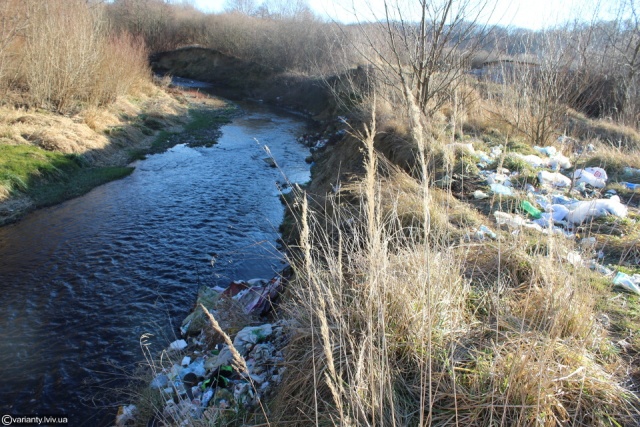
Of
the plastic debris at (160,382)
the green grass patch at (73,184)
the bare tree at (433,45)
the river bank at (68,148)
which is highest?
the bare tree at (433,45)

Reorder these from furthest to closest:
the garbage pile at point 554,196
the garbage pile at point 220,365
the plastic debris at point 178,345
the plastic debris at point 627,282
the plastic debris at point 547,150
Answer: the plastic debris at point 547,150 < the plastic debris at point 178,345 < the garbage pile at point 554,196 < the plastic debris at point 627,282 < the garbage pile at point 220,365

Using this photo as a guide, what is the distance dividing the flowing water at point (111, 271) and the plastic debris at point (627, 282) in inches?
138

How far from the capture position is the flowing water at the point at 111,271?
4637 mm

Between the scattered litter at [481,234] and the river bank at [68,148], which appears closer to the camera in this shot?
the scattered litter at [481,234]

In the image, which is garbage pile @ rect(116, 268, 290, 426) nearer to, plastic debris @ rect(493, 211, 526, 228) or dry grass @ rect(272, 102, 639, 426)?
dry grass @ rect(272, 102, 639, 426)

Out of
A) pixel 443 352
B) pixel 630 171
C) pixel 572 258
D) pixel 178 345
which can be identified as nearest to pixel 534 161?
pixel 630 171

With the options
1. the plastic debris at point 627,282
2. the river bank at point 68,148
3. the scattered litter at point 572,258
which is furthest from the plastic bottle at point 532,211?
the river bank at point 68,148

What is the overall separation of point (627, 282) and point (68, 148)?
13243 millimetres

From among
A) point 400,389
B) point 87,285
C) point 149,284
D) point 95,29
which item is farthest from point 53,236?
point 95,29

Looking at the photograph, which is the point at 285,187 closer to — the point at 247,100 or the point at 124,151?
the point at 124,151

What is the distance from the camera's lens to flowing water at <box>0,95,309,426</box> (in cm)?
464

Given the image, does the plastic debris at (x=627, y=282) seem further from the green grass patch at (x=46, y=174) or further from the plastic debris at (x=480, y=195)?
the green grass patch at (x=46, y=174)

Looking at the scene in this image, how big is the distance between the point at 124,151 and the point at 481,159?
11919mm

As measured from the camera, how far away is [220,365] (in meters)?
3.88
